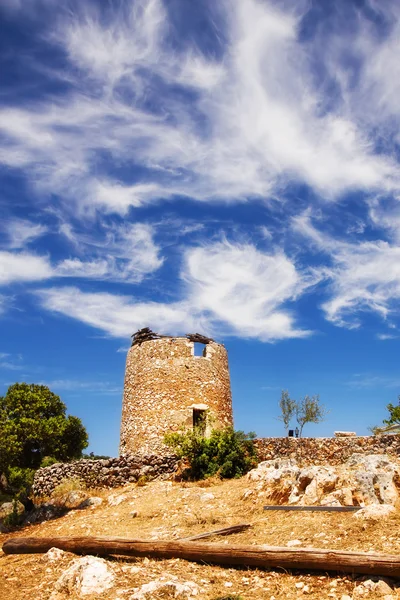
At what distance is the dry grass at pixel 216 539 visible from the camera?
696cm

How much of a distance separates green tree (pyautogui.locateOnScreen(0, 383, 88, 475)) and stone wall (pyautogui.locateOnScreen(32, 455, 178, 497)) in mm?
1772

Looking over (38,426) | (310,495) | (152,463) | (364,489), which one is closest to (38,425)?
(38,426)

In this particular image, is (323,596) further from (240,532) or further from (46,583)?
(46,583)

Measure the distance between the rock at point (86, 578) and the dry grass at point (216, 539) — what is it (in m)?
0.18

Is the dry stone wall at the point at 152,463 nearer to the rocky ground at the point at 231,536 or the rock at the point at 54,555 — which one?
the rocky ground at the point at 231,536

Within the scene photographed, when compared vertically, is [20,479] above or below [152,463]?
below

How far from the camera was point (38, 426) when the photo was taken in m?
20.7

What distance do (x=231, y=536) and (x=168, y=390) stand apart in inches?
445

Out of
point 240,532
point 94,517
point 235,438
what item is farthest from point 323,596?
point 235,438

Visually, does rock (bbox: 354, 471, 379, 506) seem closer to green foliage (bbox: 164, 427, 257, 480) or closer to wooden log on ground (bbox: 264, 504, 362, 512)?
wooden log on ground (bbox: 264, 504, 362, 512)

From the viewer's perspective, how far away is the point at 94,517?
13648mm

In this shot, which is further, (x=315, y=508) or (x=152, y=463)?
(x=152, y=463)

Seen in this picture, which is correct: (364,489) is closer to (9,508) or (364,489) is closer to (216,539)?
(216,539)

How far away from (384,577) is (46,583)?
5.47 m
